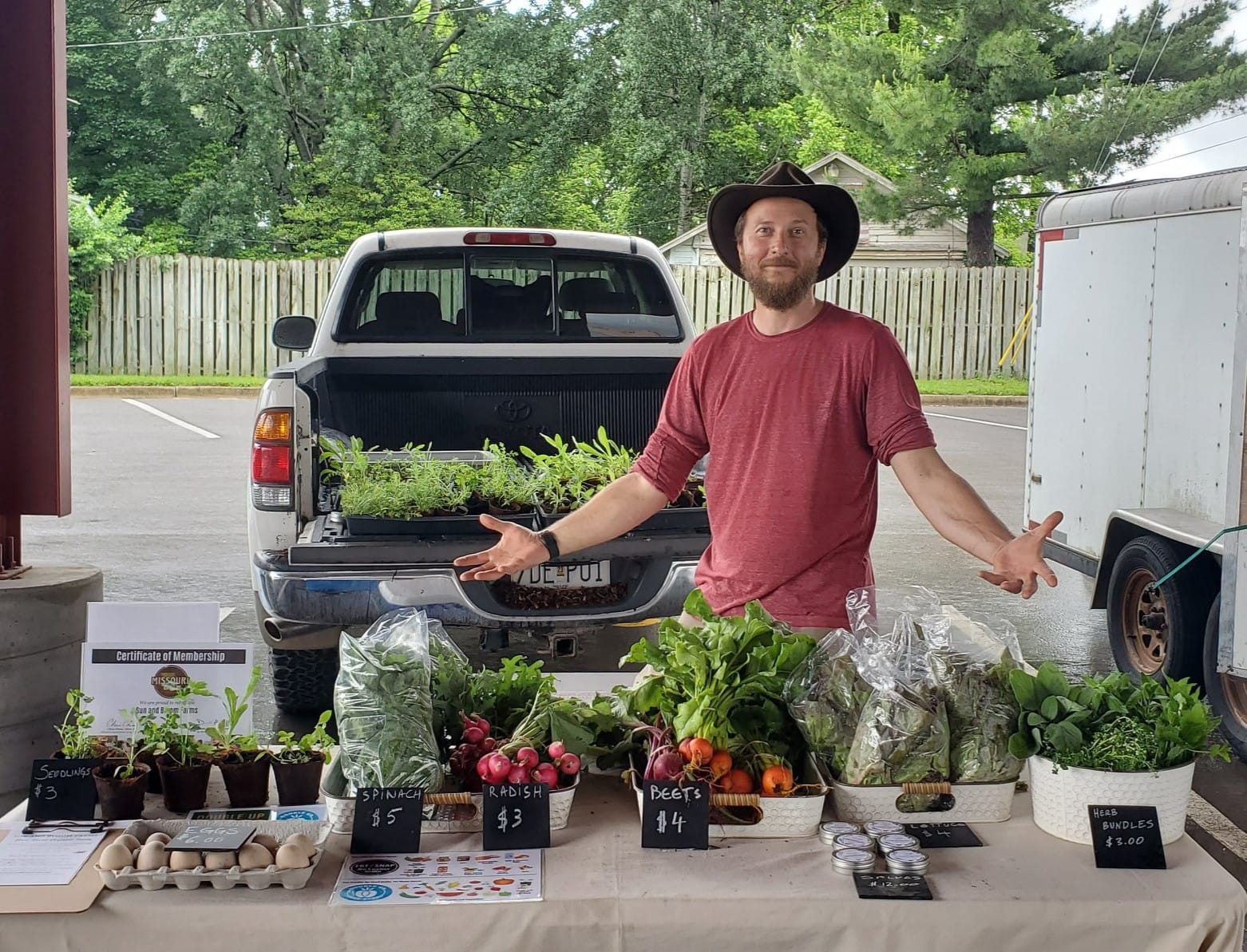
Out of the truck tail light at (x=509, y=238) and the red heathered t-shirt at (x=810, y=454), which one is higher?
the truck tail light at (x=509, y=238)

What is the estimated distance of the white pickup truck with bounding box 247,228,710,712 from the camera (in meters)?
5.38

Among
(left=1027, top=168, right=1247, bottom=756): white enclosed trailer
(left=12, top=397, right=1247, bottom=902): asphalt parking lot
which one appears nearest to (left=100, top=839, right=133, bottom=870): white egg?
(left=12, top=397, right=1247, bottom=902): asphalt parking lot

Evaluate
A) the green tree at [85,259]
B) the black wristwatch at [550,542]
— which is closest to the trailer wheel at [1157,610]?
the black wristwatch at [550,542]

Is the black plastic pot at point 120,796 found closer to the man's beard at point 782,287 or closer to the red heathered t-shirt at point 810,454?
the red heathered t-shirt at point 810,454

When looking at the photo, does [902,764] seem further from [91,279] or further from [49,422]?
[91,279]

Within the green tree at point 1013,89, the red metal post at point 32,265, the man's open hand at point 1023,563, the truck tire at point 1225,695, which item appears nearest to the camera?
the man's open hand at point 1023,563

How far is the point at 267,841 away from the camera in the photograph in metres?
2.47

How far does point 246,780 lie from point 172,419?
17213 millimetres

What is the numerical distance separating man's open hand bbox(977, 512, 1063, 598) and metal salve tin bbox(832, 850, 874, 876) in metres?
0.75

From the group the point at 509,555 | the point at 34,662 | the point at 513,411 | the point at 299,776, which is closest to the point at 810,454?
the point at 509,555

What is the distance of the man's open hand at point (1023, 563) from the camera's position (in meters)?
2.98

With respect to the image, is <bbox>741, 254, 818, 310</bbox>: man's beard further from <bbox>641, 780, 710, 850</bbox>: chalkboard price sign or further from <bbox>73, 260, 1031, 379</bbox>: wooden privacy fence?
<bbox>73, 260, 1031, 379</bbox>: wooden privacy fence

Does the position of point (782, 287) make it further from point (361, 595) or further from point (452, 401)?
point (452, 401)

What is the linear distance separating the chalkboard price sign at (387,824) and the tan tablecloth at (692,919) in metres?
0.11
